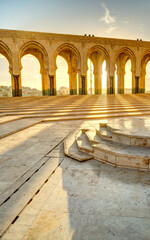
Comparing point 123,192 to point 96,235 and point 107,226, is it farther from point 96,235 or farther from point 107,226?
point 96,235

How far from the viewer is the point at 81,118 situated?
24.7ft

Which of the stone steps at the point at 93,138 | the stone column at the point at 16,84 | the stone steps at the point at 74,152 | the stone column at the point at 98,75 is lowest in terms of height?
the stone steps at the point at 74,152

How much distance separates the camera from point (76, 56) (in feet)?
65.7

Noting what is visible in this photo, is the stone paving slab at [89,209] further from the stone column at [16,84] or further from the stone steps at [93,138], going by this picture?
the stone column at [16,84]

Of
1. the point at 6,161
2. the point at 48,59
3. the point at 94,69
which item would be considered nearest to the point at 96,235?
the point at 6,161

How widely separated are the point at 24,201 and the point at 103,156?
150cm

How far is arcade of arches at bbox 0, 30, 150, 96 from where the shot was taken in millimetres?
17562

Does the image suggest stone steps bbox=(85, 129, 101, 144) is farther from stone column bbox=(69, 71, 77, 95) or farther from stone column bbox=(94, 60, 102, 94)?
stone column bbox=(94, 60, 102, 94)

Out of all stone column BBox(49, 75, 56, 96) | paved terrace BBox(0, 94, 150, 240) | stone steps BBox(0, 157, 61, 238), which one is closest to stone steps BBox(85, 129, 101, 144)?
paved terrace BBox(0, 94, 150, 240)

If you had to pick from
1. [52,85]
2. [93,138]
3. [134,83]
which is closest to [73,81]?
[52,85]

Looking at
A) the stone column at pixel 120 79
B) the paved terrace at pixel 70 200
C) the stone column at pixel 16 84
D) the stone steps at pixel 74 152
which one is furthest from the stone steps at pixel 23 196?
the stone column at pixel 120 79

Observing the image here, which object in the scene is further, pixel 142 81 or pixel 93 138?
pixel 142 81

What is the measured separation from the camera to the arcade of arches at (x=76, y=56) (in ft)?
57.6

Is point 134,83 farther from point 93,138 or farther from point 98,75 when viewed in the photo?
point 93,138
